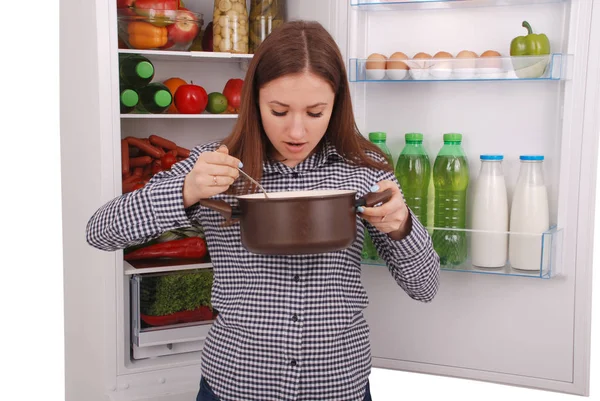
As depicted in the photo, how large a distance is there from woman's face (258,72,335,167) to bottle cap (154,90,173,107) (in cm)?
86

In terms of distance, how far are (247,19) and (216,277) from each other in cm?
109

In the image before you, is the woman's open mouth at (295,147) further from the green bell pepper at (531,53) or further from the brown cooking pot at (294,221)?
the green bell pepper at (531,53)

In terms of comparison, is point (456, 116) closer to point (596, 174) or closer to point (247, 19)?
point (596, 174)

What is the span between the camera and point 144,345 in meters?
2.22

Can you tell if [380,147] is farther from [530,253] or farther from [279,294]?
[279,294]

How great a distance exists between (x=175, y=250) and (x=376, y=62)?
2.79 feet

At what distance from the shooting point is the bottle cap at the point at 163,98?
2.23m

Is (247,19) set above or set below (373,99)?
above

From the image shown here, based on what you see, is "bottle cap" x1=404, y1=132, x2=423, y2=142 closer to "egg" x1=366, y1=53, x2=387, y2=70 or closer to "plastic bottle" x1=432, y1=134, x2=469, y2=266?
"plastic bottle" x1=432, y1=134, x2=469, y2=266

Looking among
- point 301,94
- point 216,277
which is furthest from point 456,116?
point 216,277

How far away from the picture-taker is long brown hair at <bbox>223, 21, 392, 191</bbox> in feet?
4.62

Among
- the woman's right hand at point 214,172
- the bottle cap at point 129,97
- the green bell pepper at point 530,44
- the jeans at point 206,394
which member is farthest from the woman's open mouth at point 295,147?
the bottle cap at point 129,97

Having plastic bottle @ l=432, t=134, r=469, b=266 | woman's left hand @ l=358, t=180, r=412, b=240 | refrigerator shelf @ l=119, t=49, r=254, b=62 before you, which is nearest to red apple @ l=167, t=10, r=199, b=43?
refrigerator shelf @ l=119, t=49, r=254, b=62

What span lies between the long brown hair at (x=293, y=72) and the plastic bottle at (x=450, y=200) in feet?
1.29
